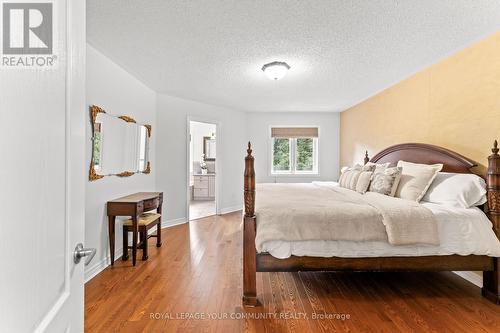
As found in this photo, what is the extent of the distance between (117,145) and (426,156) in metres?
3.90

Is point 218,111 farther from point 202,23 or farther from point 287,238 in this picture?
point 287,238

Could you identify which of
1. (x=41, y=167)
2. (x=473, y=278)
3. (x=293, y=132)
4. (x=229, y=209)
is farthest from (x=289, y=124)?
(x=41, y=167)

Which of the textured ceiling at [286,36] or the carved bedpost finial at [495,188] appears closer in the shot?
the textured ceiling at [286,36]

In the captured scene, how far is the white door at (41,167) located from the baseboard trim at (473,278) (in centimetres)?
335

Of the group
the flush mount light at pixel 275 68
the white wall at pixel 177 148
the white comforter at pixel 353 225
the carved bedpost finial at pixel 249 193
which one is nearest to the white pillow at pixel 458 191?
the white comforter at pixel 353 225

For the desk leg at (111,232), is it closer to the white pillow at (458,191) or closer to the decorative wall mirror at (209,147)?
the white pillow at (458,191)

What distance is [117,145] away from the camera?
3.26 m

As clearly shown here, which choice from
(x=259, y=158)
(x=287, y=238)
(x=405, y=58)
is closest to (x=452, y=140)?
(x=405, y=58)

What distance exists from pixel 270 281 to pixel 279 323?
0.68 m

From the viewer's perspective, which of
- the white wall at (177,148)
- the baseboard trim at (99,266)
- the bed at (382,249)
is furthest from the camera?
the white wall at (177,148)

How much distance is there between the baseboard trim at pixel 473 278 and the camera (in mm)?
2504

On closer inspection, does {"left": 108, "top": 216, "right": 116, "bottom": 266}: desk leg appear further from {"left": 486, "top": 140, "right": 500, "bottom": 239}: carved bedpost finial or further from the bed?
{"left": 486, "top": 140, "right": 500, "bottom": 239}: carved bedpost finial

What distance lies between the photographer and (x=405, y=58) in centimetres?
298

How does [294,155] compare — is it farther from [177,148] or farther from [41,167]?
[41,167]
